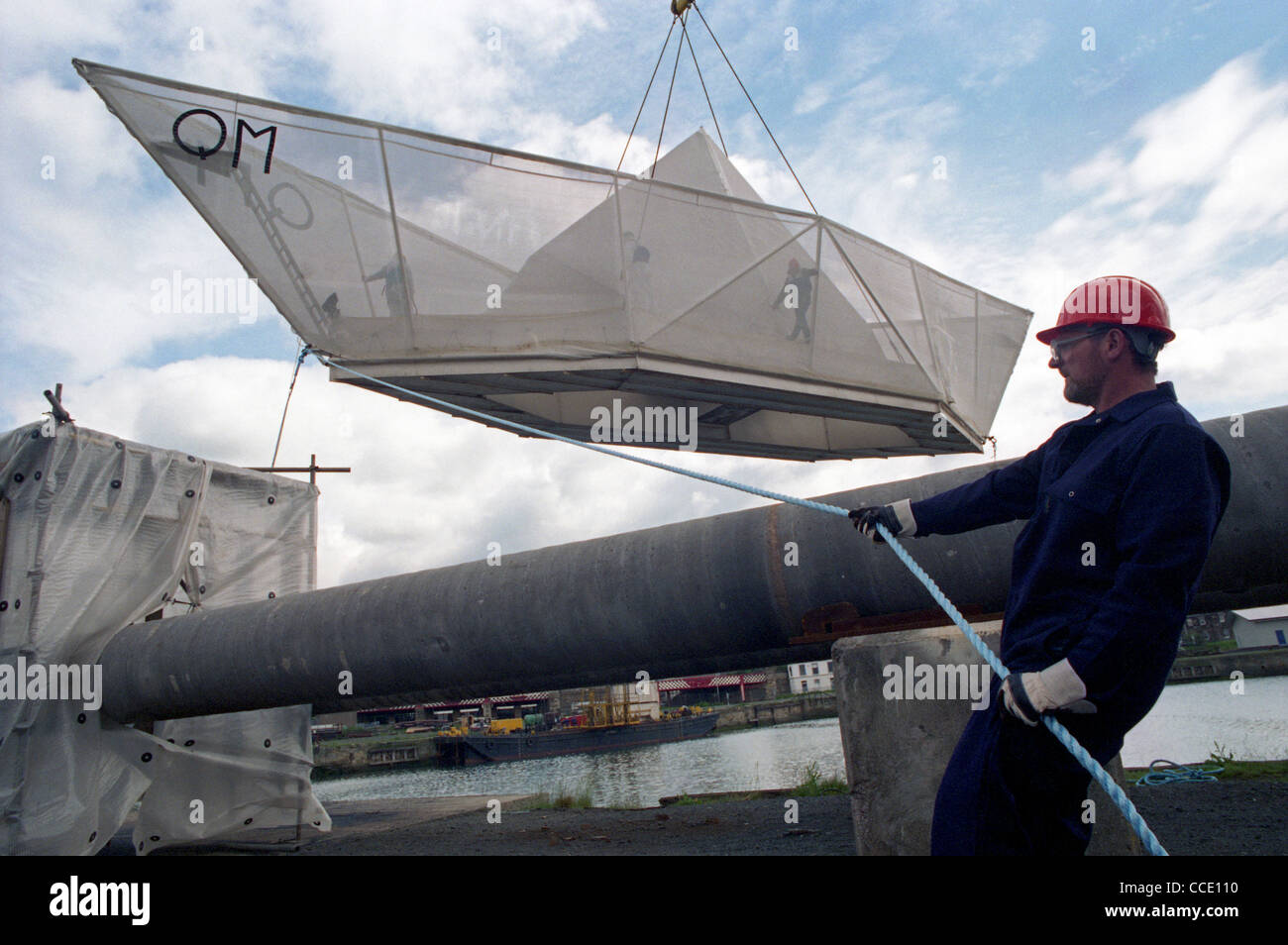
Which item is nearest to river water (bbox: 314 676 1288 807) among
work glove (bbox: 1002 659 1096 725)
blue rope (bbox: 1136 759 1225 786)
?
blue rope (bbox: 1136 759 1225 786)

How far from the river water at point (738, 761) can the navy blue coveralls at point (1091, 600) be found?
8.91m

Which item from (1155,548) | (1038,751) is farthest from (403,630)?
(1155,548)

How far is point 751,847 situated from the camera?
5844 millimetres

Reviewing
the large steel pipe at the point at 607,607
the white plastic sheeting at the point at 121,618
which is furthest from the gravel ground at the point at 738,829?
the large steel pipe at the point at 607,607

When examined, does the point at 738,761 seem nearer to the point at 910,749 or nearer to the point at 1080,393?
the point at 910,749

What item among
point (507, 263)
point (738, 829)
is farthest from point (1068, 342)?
point (507, 263)

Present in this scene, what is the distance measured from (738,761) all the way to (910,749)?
39.6m

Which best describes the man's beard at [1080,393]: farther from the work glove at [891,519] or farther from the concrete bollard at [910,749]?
the concrete bollard at [910,749]

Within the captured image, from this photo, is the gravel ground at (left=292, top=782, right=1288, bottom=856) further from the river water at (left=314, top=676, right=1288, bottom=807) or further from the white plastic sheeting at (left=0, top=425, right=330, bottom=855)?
the river water at (left=314, top=676, right=1288, bottom=807)

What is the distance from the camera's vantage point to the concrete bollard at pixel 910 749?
11.8 feet

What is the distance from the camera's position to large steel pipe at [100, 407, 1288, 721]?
13.9 ft

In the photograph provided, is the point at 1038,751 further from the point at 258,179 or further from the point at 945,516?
the point at 258,179

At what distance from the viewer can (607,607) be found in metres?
5.32
